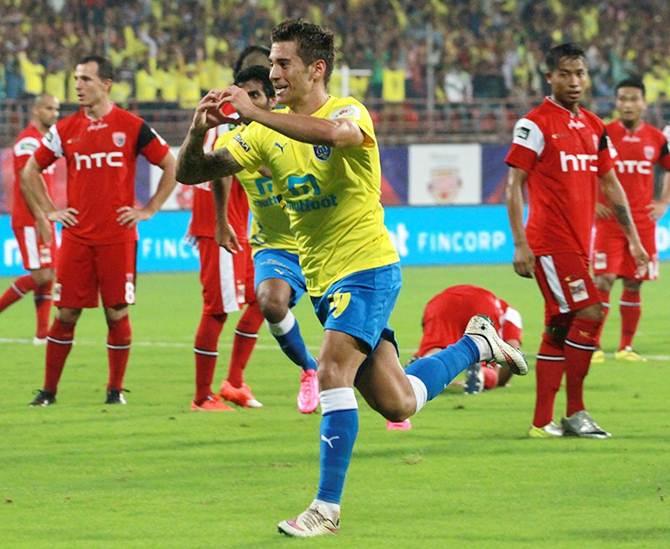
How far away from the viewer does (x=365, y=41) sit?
107ft

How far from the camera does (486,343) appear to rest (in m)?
7.70

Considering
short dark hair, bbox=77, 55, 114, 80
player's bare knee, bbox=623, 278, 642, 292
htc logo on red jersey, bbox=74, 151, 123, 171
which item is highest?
short dark hair, bbox=77, 55, 114, 80

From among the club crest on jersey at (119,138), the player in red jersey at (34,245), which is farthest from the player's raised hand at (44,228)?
the player in red jersey at (34,245)

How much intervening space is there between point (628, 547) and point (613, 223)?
26.5 feet

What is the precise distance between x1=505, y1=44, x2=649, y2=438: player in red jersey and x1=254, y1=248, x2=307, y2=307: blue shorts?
4.83ft

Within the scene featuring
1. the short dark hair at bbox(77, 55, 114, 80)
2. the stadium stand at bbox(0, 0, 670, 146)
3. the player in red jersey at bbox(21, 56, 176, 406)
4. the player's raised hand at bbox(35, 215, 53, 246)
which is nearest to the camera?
the short dark hair at bbox(77, 55, 114, 80)

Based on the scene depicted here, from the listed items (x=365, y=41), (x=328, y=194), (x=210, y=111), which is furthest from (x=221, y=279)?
(x=365, y=41)

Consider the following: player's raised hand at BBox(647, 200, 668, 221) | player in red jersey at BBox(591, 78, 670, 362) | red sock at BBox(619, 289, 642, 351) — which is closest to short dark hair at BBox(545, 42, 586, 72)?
player in red jersey at BBox(591, 78, 670, 362)

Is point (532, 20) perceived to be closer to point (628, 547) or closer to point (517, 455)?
point (517, 455)

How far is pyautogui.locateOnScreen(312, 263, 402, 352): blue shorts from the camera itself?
6.50 metres

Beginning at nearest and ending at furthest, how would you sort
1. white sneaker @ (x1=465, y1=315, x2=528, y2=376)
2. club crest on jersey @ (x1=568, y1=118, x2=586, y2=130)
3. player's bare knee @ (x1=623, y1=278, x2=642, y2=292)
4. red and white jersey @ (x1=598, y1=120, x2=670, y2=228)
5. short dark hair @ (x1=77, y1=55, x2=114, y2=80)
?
white sneaker @ (x1=465, y1=315, x2=528, y2=376) → club crest on jersey @ (x1=568, y1=118, x2=586, y2=130) → short dark hair @ (x1=77, y1=55, x2=114, y2=80) → red and white jersey @ (x1=598, y1=120, x2=670, y2=228) → player's bare knee @ (x1=623, y1=278, x2=642, y2=292)

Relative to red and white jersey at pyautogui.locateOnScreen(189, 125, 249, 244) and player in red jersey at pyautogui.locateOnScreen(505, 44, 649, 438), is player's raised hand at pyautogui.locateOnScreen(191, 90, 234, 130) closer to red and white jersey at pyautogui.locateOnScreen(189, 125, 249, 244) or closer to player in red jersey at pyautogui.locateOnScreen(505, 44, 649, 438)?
player in red jersey at pyautogui.locateOnScreen(505, 44, 649, 438)

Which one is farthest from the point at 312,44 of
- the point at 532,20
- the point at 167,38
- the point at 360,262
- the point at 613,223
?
the point at 532,20

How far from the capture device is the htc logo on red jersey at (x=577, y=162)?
8945 mm
